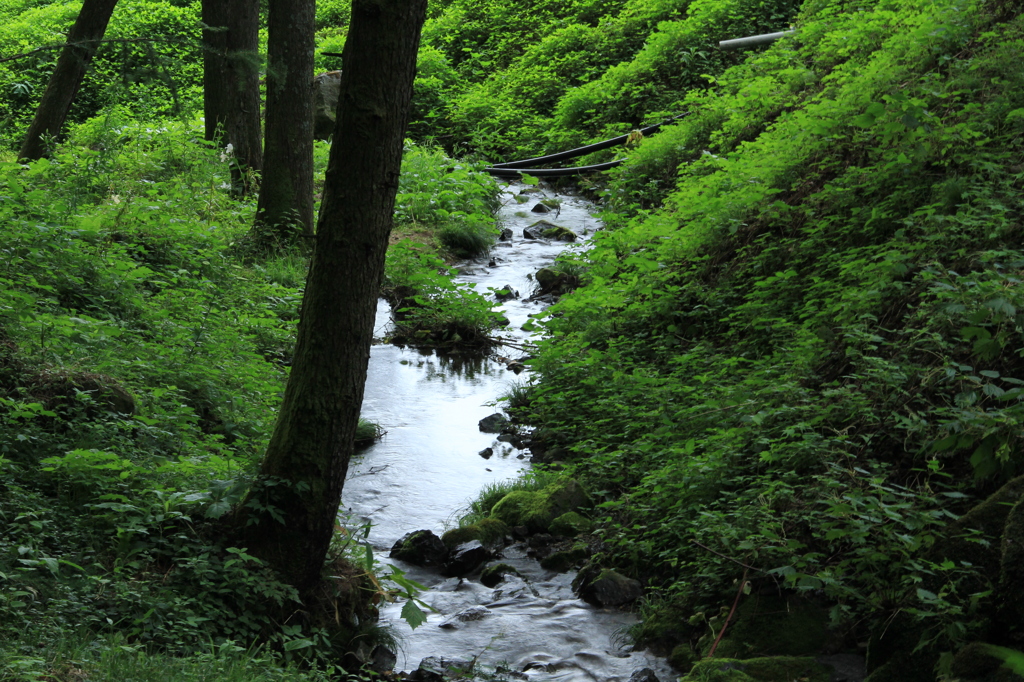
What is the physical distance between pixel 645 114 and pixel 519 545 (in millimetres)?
11927

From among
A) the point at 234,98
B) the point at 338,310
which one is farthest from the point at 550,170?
the point at 338,310

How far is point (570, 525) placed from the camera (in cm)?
605

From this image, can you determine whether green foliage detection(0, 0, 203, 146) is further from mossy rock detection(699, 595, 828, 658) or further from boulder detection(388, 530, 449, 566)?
mossy rock detection(699, 595, 828, 658)

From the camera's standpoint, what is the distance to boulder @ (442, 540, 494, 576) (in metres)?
5.61

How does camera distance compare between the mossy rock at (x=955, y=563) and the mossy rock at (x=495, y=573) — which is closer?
the mossy rock at (x=955, y=563)

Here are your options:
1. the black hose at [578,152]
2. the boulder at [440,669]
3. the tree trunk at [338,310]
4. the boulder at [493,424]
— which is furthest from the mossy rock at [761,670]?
the black hose at [578,152]

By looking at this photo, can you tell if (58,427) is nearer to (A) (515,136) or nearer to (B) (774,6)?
(A) (515,136)

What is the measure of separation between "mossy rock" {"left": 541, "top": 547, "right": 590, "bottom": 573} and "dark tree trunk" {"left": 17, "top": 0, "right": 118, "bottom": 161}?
610 cm

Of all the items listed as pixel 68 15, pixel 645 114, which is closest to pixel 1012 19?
pixel 645 114

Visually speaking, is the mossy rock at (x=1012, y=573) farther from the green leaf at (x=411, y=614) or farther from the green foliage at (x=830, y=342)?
the green leaf at (x=411, y=614)

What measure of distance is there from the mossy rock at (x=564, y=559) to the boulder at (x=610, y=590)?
0.40m

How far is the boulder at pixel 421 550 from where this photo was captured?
565 centimetres

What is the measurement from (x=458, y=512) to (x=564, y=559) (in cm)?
112

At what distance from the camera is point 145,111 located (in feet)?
53.0
